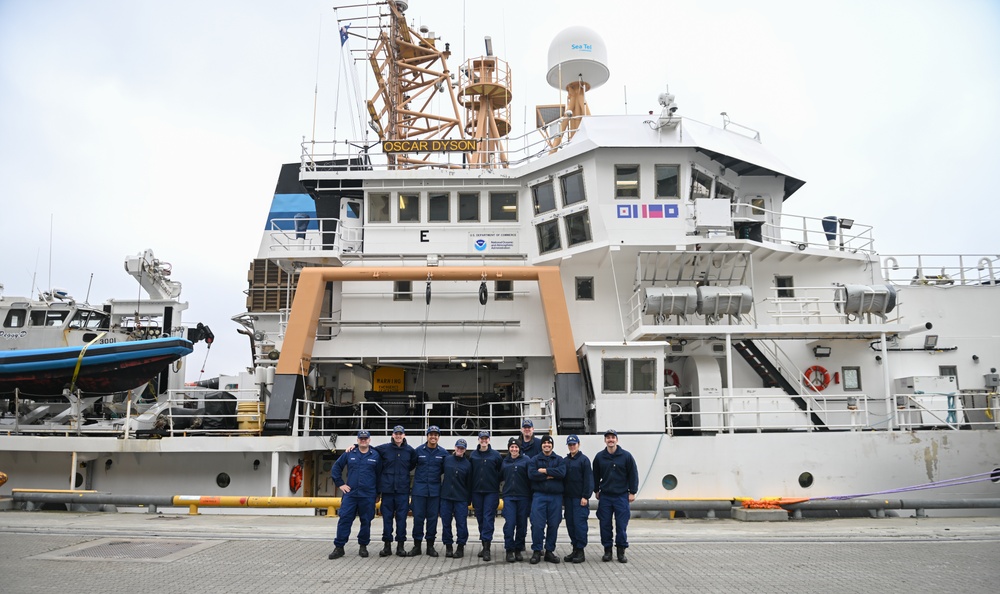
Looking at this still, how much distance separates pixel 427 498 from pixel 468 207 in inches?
418

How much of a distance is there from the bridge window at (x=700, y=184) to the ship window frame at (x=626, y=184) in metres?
1.33

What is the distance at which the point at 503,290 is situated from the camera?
59.5 feet

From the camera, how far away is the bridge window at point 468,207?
18.6 m

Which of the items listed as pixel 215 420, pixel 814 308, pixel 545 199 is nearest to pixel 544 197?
pixel 545 199

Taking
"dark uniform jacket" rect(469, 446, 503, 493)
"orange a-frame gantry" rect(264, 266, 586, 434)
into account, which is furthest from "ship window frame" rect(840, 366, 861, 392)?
"dark uniform jacket" rect(469, 446, 503, 493)

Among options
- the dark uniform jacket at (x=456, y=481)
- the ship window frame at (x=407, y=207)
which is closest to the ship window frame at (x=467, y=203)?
the ship window frame at (x=407, y=207)

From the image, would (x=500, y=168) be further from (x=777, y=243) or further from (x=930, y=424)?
(x=930, y=424)

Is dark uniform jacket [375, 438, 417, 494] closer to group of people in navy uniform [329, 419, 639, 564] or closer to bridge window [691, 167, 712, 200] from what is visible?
group of people in navy uniform [329, 419, 639, 564]

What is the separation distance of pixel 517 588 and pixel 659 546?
3.34 m

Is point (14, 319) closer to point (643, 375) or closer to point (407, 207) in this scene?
point (407, 207)

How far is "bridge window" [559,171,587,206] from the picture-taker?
56.6 feet

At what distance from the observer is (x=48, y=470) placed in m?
15.4

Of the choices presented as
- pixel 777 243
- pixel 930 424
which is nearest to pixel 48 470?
pixel 777 243

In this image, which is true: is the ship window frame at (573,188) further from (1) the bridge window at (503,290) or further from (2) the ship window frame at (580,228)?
(1) the bridge window at (503,290)
